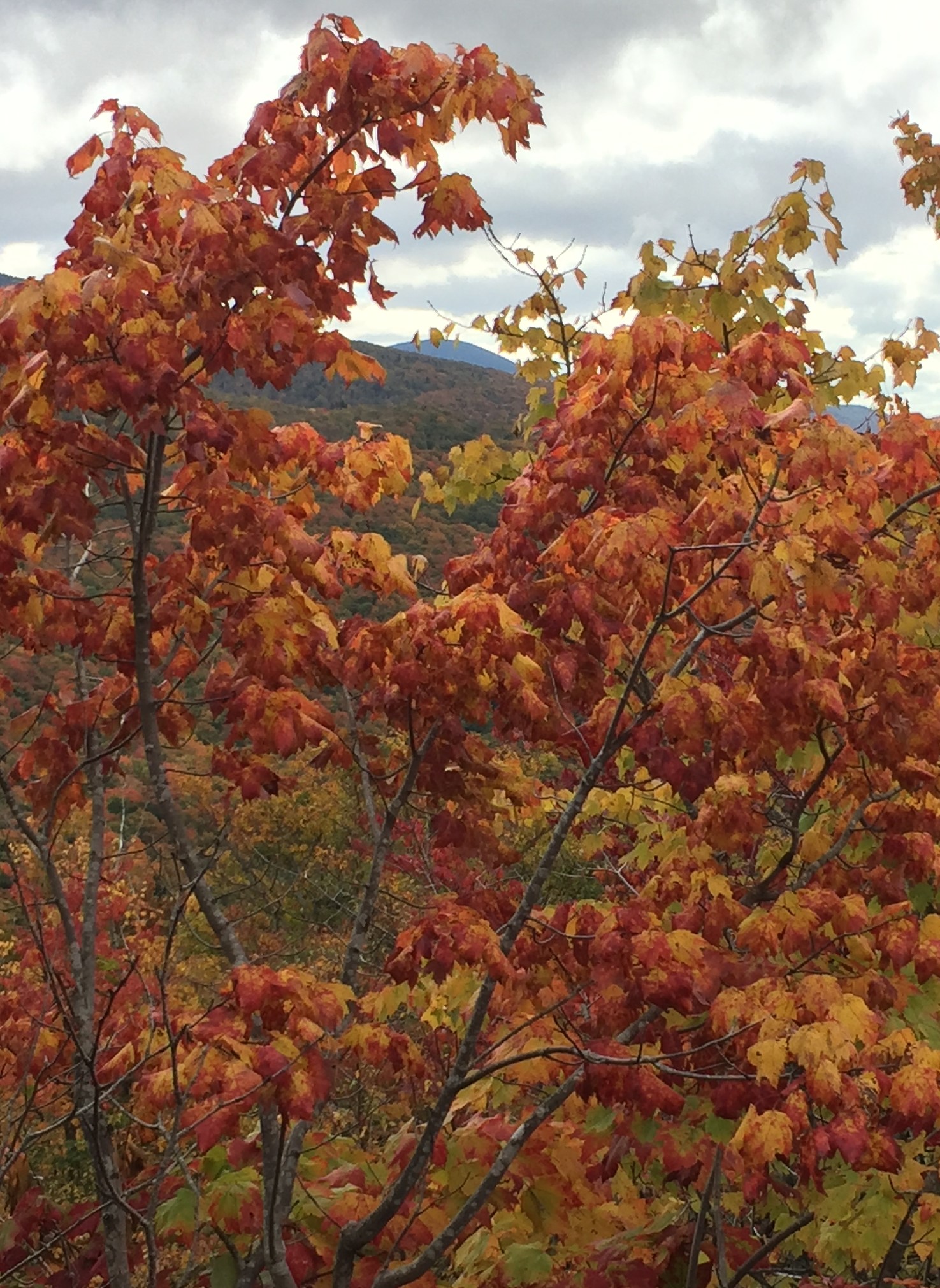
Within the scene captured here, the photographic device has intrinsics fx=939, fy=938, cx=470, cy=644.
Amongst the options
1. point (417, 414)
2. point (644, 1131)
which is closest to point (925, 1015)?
point (644, 1131)

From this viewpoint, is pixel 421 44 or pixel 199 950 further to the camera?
pixel 199 950

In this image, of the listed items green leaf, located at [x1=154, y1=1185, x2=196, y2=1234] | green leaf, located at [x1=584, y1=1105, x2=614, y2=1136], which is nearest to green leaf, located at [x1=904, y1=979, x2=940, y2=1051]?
green leaf, located at [x1=584, y1=1105, x2=614, y2=1136]

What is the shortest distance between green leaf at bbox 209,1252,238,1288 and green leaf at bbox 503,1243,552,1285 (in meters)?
1.07

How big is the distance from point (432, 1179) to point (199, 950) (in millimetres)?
20796

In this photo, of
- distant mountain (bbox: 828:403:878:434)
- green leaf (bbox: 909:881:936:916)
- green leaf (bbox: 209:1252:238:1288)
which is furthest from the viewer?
distant mountain (bbox: 828:403:878:434)

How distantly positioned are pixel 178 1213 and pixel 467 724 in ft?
7.39

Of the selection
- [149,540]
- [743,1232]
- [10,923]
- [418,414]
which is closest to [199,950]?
[10,923]

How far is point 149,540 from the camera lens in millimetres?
3326

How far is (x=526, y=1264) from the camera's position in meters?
3.75

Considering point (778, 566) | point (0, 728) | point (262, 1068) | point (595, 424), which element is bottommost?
point (262, 1068)

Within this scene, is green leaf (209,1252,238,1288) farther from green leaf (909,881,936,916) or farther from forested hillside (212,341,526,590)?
green leaf (909,881,936,916)

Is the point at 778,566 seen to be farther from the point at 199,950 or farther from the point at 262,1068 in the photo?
the point at 199,950

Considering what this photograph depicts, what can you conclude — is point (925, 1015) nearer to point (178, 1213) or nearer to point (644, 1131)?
point (644, 1131)

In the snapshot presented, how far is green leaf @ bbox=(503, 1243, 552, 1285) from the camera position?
146 inches
